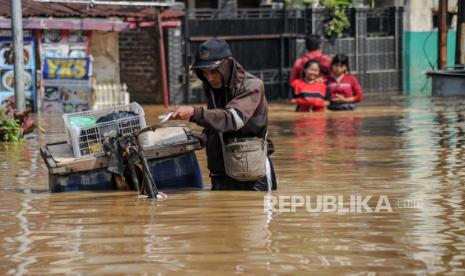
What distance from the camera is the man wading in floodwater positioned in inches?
357

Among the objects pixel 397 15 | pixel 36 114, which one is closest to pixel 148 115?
pixel 36 114

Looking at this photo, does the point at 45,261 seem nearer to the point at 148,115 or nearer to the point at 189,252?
the point at 189,252

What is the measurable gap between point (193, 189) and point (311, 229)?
2.17m

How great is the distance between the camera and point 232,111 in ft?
29.8

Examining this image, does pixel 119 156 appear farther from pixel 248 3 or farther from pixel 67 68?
pixel 248 3

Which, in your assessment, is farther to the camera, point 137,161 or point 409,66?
point 409,66

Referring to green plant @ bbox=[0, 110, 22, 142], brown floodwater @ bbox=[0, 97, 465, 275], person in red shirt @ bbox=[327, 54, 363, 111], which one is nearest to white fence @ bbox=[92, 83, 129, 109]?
person in red shirt @ bbox=[327, 54, 363, 111]

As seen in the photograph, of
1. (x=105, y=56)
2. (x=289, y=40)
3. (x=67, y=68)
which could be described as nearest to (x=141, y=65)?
(x=105, y=56)

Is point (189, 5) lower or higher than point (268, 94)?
higher

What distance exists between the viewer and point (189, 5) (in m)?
28.9

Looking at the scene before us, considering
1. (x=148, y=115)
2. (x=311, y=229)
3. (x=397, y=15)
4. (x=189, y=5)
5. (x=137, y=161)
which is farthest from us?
(x=397, y=15)

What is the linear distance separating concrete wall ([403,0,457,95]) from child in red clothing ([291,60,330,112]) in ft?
37.2

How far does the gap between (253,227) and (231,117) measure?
3.07ft

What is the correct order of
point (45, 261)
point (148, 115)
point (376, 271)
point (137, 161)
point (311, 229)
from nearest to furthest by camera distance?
point (376, 271) < point (45, 261) < point (311, 229) < point (137, 161) < point (148, 115)
